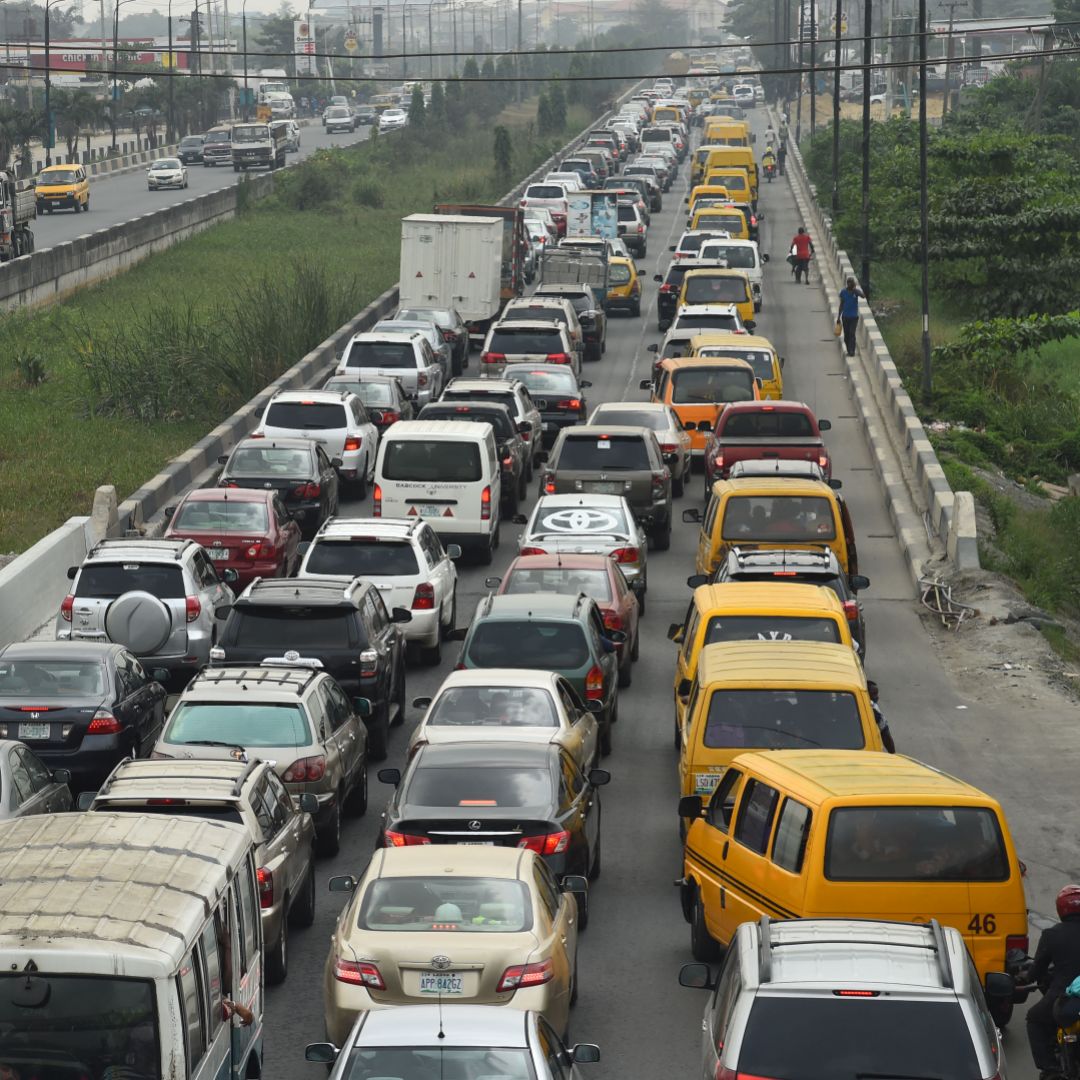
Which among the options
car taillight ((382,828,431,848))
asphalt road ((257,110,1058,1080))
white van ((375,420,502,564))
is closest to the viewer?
asphalt road ((257,110,1058,1080))

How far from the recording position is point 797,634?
18.9 meters

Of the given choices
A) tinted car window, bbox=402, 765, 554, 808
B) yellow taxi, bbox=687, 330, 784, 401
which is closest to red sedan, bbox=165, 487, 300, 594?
tinted car window, bbox=402, 765, 554, 808

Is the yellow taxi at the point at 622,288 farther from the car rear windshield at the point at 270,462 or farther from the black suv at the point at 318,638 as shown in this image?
the black suv at the point at 318,638

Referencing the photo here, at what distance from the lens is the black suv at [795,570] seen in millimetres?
21500

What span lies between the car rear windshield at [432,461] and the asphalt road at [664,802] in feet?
4.62

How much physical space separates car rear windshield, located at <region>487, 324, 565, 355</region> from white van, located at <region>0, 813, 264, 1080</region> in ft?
97.4

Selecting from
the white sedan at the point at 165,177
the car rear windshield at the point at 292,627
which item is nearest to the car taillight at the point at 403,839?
the car rear windshield at the point at 292,627

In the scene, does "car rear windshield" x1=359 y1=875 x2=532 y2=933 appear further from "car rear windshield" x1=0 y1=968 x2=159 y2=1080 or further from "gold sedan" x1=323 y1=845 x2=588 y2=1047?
"car rear windshield" x1=0 y1=968 x2=159 y2=1080

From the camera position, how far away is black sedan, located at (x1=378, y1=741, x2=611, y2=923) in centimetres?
1409

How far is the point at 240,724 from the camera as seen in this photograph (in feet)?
53.1

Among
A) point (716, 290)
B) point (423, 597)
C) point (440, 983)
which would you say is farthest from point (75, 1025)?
point (716, 290)

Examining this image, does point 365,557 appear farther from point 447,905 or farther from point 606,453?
point 447,905

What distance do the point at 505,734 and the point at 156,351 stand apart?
26.7 meters

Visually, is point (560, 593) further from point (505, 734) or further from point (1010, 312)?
point (1010, 312)
